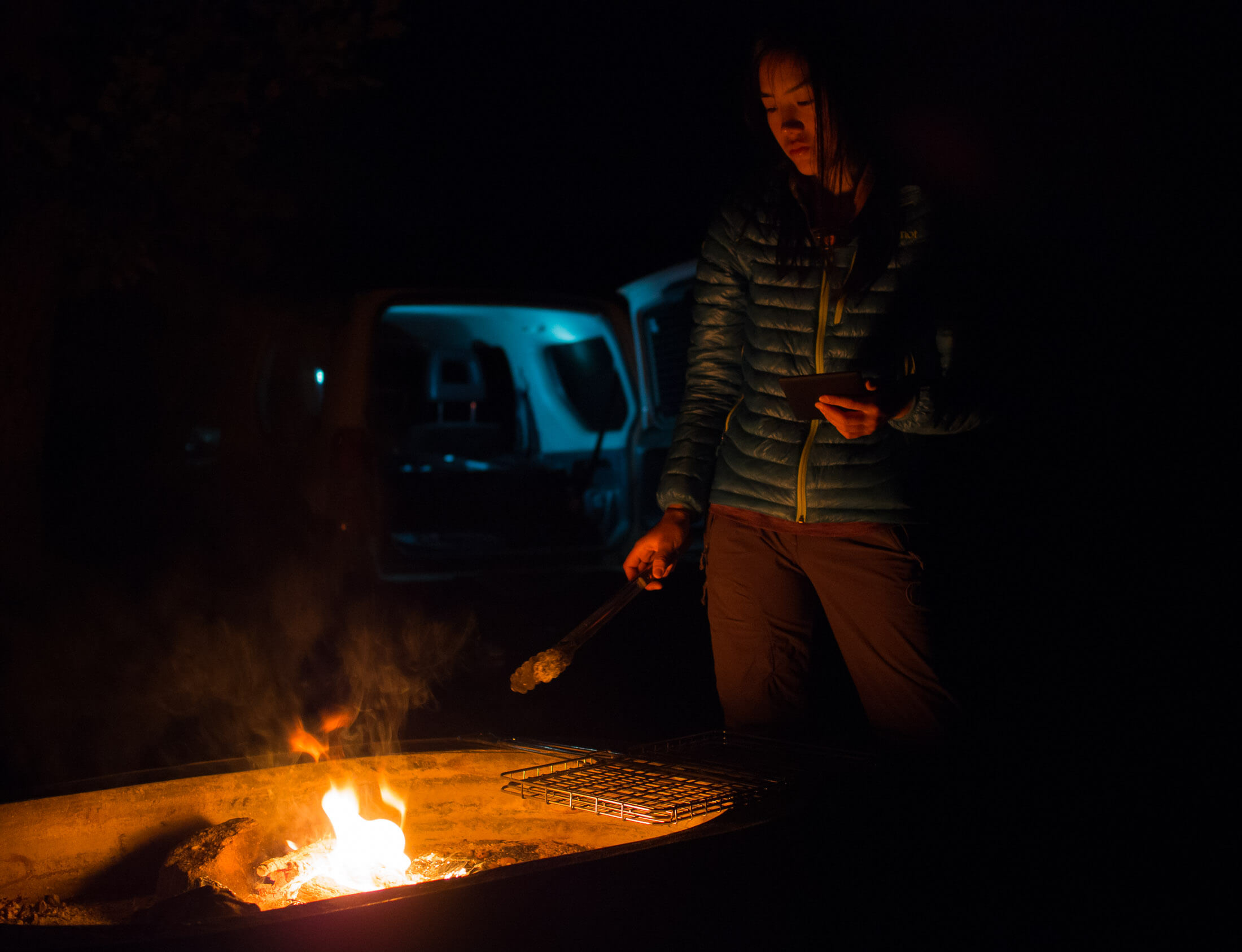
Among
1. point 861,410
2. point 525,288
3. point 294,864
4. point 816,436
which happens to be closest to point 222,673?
point 525,288

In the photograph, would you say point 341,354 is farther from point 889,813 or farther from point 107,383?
point 107,383

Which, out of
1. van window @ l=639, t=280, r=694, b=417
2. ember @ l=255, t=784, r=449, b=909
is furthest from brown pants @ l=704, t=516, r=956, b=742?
van window @ l=639, t=280, r=694, b=417

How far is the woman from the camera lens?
2.15 m

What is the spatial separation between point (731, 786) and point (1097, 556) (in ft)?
8.65

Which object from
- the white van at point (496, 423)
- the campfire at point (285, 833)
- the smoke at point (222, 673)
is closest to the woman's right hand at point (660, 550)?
the campfire at point (285, 833)

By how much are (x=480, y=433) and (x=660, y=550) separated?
5.97 meters

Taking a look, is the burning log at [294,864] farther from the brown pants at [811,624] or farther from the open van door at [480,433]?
the open van door at [480,433]

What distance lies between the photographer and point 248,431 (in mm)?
6258

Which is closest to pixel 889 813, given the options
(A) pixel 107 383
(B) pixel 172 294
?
(B) pixel 172 294

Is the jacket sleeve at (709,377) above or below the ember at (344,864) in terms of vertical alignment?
above

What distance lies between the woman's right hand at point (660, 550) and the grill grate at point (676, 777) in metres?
0.38

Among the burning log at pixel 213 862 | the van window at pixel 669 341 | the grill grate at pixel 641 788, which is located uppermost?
the van window at pixel 669 341

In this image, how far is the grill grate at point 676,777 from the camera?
208 cm

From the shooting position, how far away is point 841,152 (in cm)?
220
